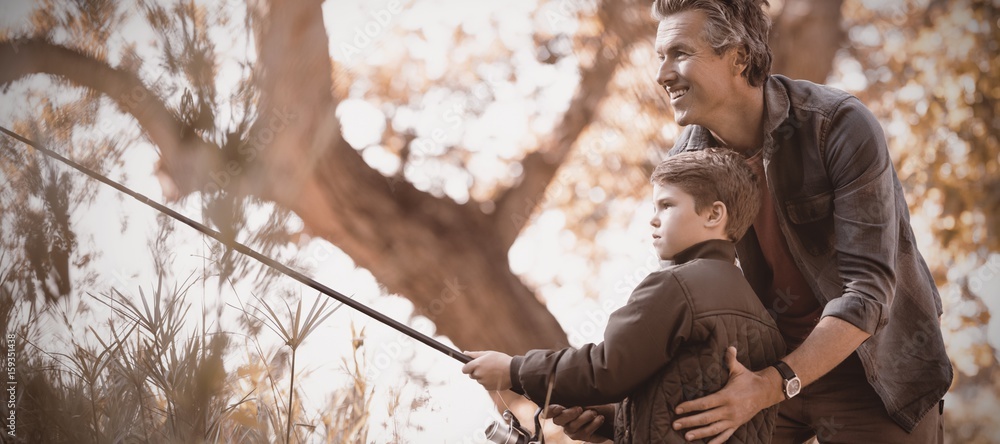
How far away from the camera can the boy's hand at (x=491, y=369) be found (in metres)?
1.17

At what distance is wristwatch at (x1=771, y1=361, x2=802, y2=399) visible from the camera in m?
1.15

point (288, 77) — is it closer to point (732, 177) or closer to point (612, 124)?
point (612, 124)

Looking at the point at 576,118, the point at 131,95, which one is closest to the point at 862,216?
the point at 131,95

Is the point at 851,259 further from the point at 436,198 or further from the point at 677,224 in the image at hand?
the point at 436,198

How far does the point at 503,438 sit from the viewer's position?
3.95ft

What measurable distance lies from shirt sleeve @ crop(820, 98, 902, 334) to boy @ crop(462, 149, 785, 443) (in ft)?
0.46

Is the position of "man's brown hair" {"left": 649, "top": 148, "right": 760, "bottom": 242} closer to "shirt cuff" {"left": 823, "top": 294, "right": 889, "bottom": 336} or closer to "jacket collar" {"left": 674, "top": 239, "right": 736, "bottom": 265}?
"jacket collar" {"left": 674, "top": 239, "right": 736, "bottom": 265}

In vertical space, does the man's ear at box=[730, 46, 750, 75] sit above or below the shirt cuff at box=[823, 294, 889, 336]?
above

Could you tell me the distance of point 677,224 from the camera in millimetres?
1202

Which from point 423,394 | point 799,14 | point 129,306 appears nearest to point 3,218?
point 129,306

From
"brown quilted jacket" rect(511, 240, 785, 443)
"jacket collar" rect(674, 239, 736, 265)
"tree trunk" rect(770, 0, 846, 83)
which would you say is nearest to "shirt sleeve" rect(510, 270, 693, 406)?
"brown quilted jacket" rect(511, 240, 785, 443)

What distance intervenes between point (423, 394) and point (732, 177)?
4.39 feet

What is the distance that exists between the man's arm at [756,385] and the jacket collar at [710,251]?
167 mm

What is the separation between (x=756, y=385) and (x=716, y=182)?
30 centimetres
